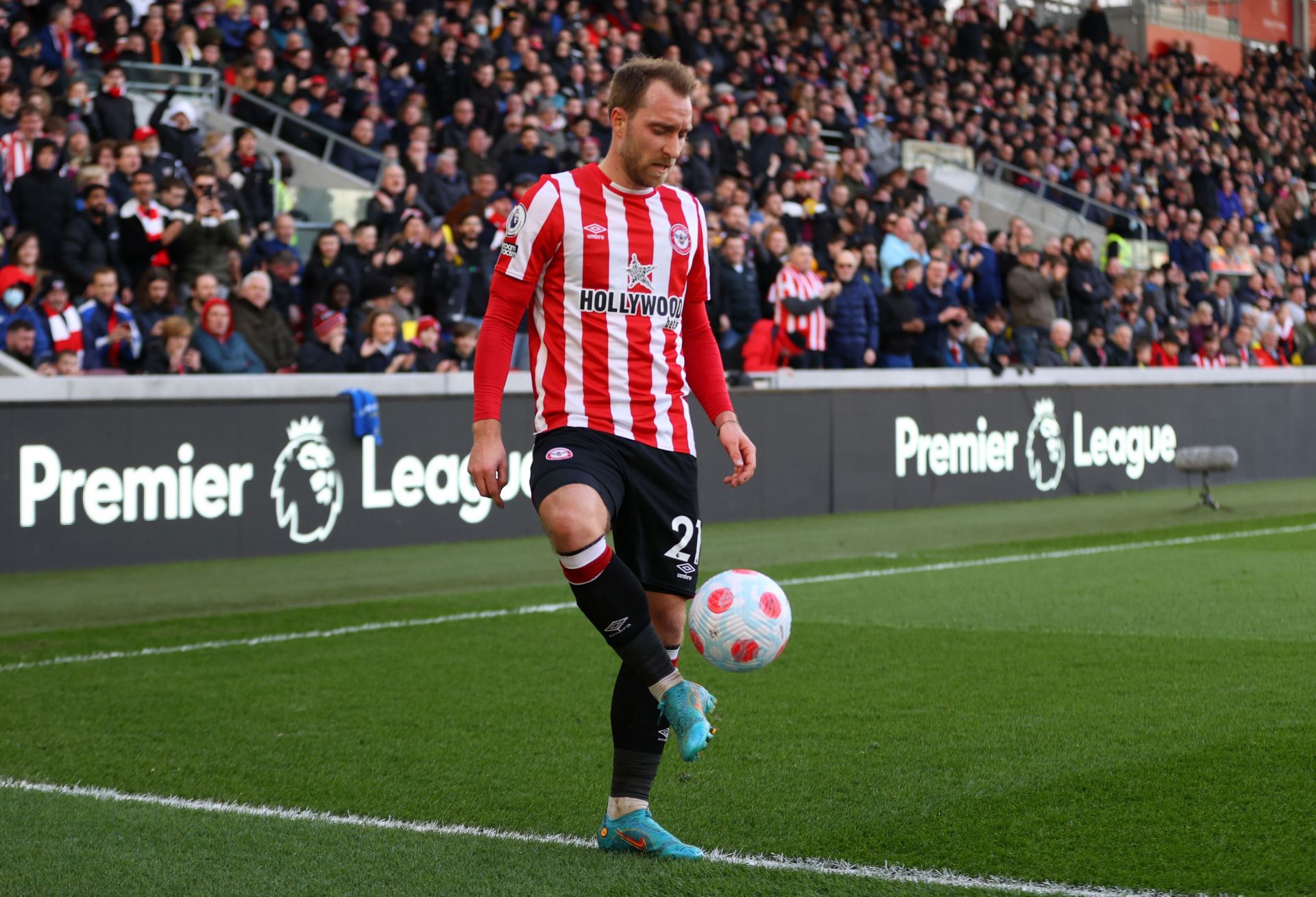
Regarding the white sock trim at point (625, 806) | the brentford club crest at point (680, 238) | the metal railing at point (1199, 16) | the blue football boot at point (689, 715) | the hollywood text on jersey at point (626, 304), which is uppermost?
the metal railing at point (1199, 16)

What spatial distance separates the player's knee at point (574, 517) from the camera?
3.98 m

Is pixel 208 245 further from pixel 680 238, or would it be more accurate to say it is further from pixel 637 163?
pixel 637 163

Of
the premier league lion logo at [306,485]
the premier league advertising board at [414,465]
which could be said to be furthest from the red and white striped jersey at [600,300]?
the premier league lion logo at [306,485]

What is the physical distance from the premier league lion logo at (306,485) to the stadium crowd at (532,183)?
3.13ft

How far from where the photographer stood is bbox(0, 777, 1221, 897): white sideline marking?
3.80m

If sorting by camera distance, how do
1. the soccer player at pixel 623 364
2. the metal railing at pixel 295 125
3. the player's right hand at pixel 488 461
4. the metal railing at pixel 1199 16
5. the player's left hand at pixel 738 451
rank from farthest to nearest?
the metal railing at pixel 1199 16, the metal railing at pixel 295 125, the player's left hand at pixel 738 451, the soccer player at pixel 623 364, the player's right hand at pixel 488 461

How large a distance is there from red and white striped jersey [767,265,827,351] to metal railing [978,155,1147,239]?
35.6ft

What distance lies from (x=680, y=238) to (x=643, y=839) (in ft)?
5.24

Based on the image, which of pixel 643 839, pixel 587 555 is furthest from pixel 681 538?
pixel 643 839

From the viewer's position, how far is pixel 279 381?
12.2 m

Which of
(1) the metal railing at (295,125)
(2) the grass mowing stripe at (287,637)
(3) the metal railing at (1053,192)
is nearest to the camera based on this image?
(2) the grass mowing stripe at (287,637)

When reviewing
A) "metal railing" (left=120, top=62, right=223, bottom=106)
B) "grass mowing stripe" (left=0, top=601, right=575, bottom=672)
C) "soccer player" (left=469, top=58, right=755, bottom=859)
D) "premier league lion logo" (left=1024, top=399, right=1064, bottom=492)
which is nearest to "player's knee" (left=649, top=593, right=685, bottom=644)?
"soccer player" (left=469, top=58, right=755, bottom=859)

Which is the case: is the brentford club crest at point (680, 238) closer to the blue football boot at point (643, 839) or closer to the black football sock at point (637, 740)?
the black football sock at point (637, 740)

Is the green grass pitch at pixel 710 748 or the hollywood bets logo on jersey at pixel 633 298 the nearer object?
the green grass pitch at pixel 710 748
